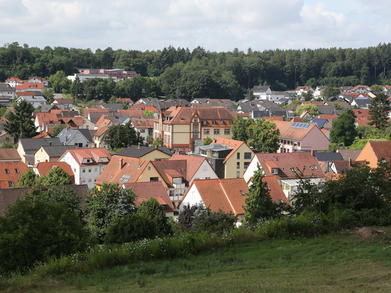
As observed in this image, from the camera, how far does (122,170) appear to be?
39.2 metres

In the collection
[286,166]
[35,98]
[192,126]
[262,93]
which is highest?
[262,93]

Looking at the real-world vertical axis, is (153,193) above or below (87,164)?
above

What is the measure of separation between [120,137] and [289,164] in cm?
2132

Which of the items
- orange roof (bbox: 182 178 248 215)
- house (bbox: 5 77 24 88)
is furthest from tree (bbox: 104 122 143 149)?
house (bbox: 5 77 24 88)

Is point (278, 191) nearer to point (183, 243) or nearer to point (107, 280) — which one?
point (183, 243)

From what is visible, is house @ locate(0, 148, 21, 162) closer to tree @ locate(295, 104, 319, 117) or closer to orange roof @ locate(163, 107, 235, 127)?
orange roof @ locate(163, 107, 235, 127)

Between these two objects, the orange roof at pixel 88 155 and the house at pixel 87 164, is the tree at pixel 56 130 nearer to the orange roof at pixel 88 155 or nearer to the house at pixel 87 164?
the house at pixel 87 164

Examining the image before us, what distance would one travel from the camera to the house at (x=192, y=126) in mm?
56781

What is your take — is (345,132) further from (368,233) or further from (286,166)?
(368,233)

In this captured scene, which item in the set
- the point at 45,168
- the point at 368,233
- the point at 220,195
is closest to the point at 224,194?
the point at 220,195

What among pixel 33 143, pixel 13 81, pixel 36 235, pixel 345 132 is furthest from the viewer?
pixel 13 81

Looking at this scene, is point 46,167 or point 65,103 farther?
point 65,103

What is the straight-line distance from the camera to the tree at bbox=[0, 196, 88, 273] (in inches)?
458

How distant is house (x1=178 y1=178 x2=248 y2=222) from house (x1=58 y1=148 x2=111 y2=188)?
1577 centimetres
